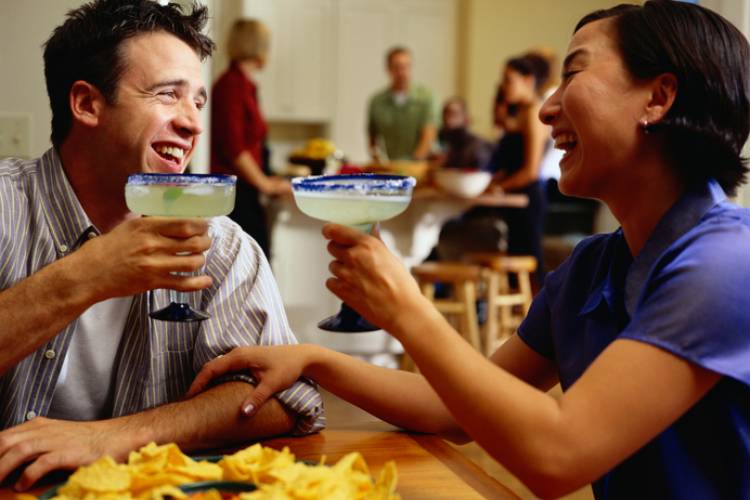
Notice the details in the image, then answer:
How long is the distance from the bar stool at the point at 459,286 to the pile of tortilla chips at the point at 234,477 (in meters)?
3.64

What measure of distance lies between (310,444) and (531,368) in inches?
16.0

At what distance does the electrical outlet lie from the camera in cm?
233

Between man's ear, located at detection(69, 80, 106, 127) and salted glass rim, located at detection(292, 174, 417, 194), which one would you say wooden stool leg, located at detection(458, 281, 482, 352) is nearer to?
man's ear, located at detection(69, 80, 106, 127)

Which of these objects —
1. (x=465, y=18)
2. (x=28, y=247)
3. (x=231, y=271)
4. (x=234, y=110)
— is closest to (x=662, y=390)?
(x=231, y=271)

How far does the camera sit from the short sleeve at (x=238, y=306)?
152 cm

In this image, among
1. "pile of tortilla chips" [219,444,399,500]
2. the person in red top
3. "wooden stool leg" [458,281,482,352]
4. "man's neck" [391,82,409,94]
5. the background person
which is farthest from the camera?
"man's neck" [391,82,409,94]

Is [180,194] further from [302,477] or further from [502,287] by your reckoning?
[502,287]

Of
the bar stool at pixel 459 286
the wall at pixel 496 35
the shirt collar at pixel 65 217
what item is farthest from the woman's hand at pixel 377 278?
the wall at pixel 496 35

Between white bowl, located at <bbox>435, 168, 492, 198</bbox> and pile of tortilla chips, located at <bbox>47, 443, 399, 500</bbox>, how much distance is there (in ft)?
12.6

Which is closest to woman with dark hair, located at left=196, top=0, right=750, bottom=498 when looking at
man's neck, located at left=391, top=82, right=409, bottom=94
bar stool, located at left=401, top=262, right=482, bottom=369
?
bar stool, located at left=401, top=262, right=482, bottom=369

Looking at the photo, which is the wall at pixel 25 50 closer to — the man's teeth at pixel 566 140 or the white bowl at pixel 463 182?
the man's teeth at pixel 566 140

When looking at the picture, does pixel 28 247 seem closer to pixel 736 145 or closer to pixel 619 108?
pixel 619 108

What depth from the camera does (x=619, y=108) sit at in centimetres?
126

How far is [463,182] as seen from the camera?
478 cm
